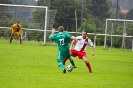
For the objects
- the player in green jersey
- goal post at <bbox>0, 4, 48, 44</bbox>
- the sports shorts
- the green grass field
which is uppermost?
goal post at <bbox>0, 4, 48, 44</bbox>

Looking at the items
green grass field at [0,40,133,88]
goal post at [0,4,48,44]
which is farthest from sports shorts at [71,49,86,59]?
goal post at [0,4,48,44]

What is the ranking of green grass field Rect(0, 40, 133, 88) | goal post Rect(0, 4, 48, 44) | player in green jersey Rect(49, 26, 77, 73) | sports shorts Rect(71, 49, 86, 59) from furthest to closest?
goal post Rect(0, 4, 48, 44) → sports shorts Rect(71, 49, 86, 59) → player in green jersey Rect(49, 26, 77, 73) → green grass field Rect(0, 40, 133, 88)

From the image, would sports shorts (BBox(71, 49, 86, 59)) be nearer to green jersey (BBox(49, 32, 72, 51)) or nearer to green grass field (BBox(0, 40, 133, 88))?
green grass field (BBox(0, 40, 133, 88))

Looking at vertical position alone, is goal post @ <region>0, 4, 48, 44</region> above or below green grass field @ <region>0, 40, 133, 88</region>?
above

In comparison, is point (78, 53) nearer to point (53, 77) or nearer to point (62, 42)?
point (62, 42)

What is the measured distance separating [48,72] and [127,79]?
312 centimetres

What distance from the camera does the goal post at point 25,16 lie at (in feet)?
137

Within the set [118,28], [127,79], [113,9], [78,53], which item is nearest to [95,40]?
[118,28]

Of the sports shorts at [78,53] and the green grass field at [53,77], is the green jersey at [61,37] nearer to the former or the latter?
the green grass field at [53,77]

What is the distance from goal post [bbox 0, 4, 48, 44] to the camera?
41.8 m

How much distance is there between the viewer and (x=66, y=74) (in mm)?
18719

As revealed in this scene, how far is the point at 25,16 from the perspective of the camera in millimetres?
43500

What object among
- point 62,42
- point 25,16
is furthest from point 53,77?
point 25,16

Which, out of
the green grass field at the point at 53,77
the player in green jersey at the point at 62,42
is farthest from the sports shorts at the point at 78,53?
the player in green jersey at the point at 62,42
